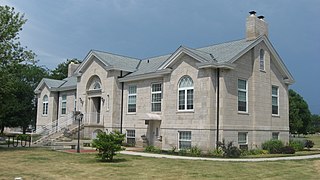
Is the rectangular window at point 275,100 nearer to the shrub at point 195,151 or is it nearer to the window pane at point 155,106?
the shrub at point 195,151

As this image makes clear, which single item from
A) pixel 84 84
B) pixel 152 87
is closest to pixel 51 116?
pixel 84 84

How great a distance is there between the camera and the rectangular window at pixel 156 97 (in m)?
28.9

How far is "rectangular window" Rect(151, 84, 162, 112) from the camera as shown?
2886cm

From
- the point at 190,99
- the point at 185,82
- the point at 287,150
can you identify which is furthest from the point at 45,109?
the point at 287,150

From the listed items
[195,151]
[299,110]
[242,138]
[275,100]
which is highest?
[299,110]

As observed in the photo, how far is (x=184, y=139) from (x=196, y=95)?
334 centimetres

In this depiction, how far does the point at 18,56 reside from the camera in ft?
89.8

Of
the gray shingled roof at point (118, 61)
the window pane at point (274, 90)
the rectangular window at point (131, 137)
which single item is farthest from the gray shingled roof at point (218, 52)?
the rectangular window at point (131, 137)

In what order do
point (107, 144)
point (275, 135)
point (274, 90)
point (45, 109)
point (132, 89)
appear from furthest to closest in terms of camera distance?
point (45, 109), point (132, 89), point (274, 90), point (275, 135), point (107, 144)

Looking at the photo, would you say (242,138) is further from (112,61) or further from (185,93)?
(112,61)

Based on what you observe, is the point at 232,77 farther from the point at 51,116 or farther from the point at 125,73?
the point at 51,116

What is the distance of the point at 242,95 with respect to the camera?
25844 mm

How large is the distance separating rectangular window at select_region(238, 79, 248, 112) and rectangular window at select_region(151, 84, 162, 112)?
655 centimetres

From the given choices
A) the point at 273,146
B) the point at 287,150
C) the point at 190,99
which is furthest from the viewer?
the point at 273,146
